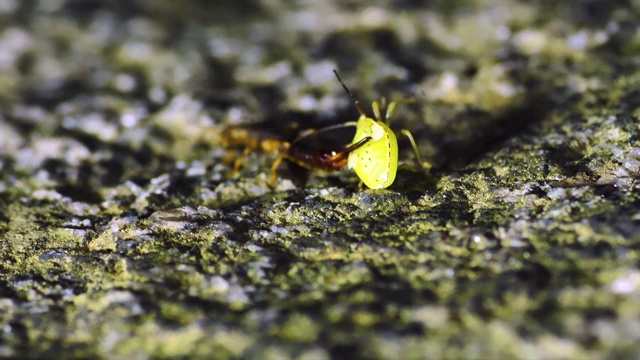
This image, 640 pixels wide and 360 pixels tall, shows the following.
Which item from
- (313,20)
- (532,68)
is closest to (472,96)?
(532,68)

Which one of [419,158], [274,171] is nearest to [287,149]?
[274,171]

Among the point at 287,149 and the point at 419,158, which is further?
the point at 287,149

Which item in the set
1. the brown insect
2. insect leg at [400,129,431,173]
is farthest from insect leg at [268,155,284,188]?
insect leg at [400,129,431,173]

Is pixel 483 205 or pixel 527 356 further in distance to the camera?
pixel 483 205

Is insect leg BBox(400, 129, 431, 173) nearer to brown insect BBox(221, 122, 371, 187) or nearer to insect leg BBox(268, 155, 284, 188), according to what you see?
brown insect BBox(221, 122, 371, 187)

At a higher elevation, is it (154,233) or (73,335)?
(154,233)

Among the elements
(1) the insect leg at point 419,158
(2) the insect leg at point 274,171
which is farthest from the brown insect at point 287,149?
(1) the insect leg at point 419,158

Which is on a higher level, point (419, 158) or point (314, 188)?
point (419, 158)

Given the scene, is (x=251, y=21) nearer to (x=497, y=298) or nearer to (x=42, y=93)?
(x=42, y=93)

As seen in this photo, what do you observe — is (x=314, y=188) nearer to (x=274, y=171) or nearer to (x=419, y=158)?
(x=274, y=171)
